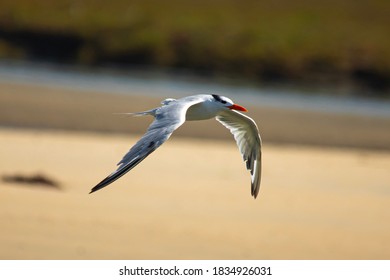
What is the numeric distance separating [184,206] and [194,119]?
2.64 m

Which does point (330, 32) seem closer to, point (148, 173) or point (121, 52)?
point (121, 52)

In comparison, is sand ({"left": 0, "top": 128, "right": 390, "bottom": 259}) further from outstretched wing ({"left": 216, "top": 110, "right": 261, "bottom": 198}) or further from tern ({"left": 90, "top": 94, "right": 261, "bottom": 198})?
tern ({"left": 90, "top": 94, "right": 261, "bottom": 198})

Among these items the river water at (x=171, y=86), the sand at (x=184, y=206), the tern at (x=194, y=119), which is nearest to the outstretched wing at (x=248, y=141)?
the tern at (x=194, y=119)

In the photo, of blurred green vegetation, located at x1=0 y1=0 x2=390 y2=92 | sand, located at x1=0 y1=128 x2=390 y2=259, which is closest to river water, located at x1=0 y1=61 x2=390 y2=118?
blurred green vegetation, located at x1=0 y1=0 x2=390 y2=92

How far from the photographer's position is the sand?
37.4ft

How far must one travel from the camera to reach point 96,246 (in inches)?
436

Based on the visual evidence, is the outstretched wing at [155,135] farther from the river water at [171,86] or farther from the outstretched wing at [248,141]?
the river water at [171,86]

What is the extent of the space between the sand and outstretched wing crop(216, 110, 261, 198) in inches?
33.4

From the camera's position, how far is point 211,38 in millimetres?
36656

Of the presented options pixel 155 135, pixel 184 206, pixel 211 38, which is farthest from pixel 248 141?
pixel 211 38

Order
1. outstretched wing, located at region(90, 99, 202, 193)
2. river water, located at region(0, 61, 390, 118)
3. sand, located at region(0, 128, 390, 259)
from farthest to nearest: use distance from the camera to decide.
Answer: river water, located at region(0, 61, 390, 118) < sand, located at region(0, 128, 390, 259) < outstretched wing, located at region(90, 99, 202, 193)

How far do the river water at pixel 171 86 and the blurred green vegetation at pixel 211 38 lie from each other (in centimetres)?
230

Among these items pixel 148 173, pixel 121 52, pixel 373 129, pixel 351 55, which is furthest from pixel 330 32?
pixel 148 173

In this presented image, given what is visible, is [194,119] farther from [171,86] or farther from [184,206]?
[171,86]
